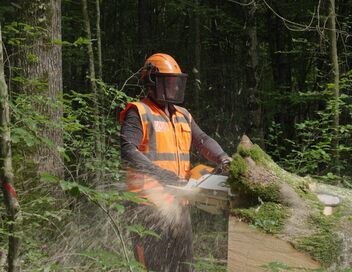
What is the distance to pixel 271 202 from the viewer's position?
3.41 metres

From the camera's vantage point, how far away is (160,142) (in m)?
4.08

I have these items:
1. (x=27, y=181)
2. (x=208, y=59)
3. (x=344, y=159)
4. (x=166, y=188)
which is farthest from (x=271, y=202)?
(x=208, y=59)

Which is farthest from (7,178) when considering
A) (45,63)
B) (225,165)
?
(45,63)

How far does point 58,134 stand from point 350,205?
11.0ft

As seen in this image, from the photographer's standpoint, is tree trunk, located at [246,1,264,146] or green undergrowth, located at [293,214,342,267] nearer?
→ green undergrowth, located at [293,214,342,267]

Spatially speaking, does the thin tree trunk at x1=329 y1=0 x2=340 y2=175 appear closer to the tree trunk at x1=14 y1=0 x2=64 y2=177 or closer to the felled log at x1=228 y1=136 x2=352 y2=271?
the felled log at x1=228 y1=136 x2=352 y2=271

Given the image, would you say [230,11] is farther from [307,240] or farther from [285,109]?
[307,240]

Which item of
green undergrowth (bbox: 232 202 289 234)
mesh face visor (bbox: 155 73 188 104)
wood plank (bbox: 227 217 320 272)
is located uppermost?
mesh face visor (bbox: 155 73 188 104)

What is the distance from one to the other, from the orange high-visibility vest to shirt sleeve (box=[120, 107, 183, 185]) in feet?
0.15

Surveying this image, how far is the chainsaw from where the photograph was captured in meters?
3.57

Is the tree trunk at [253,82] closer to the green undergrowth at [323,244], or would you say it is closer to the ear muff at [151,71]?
the ear muff at [151,71]

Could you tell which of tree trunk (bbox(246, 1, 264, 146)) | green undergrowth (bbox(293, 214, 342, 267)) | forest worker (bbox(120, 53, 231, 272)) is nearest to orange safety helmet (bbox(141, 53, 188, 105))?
forest worker (bbox(120, 53, 231, 272))

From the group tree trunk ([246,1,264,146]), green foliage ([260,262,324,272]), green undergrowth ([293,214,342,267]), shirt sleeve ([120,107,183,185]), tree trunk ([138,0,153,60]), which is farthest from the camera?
tree trunk ([138,0,153,60])

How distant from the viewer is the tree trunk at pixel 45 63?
219 inches
